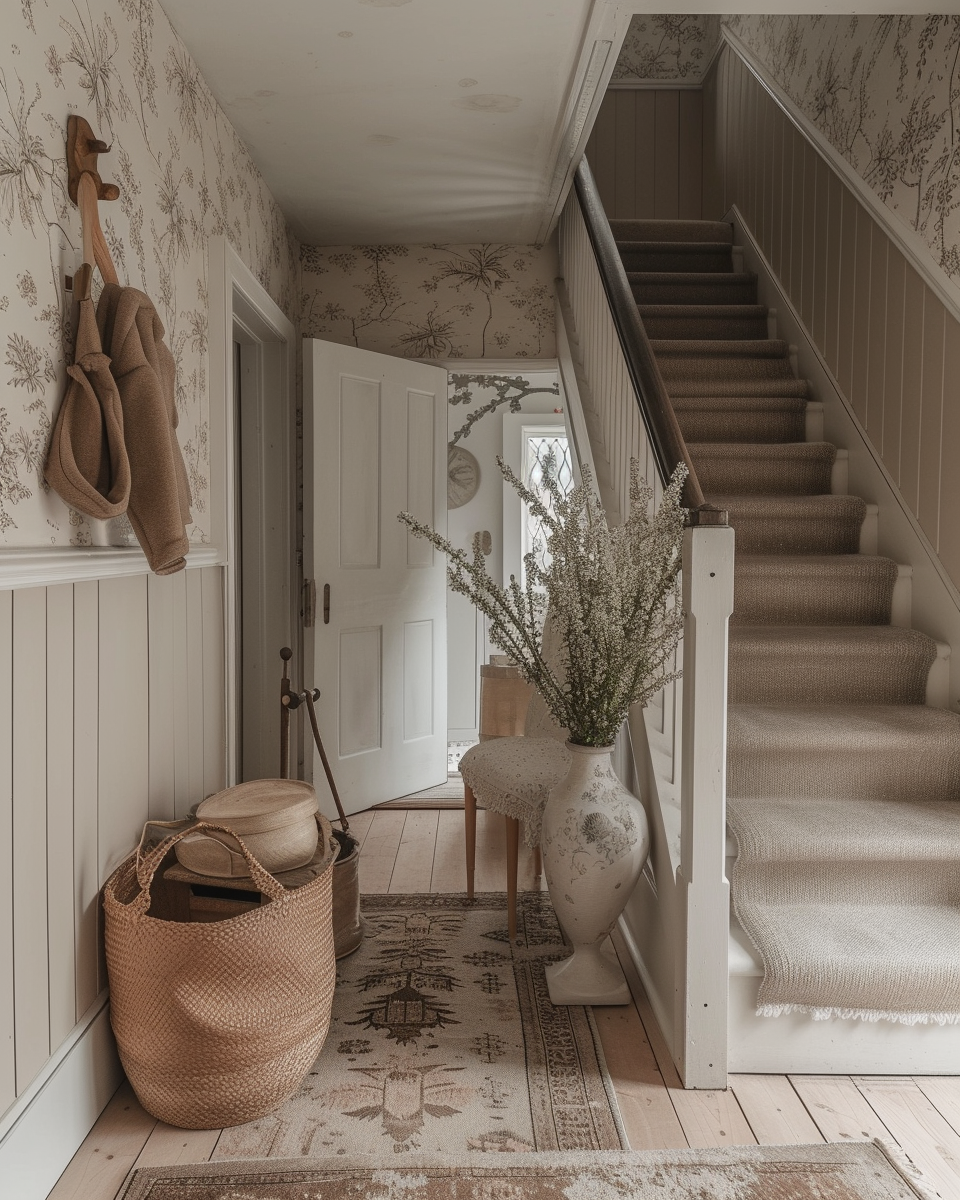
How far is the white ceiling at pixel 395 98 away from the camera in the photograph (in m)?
2.42

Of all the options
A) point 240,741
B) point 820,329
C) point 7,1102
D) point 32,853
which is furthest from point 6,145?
point 820,329

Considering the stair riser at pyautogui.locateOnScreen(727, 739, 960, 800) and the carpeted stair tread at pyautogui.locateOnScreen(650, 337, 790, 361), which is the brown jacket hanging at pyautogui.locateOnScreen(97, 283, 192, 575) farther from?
the carpeted stair tread at pyautogui.locateOnScreen(650, 337, 790, 361)

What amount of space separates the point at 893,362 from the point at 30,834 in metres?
2.89

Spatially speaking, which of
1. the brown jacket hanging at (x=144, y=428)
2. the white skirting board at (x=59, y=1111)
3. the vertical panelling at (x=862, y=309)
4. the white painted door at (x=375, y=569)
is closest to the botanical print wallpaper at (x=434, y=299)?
the white painted door at (x=375, y=569)

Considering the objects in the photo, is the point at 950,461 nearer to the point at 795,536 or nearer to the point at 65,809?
the point at 795,536

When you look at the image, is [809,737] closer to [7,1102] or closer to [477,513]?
[7,1102]

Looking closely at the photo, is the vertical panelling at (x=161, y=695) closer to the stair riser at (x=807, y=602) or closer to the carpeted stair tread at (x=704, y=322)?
the stair riser at (x=807, y=602)

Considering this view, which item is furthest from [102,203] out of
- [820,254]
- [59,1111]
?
[820,254]

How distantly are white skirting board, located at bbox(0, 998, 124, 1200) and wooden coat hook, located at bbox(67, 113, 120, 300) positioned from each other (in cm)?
139

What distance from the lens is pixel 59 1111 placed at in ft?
5.57

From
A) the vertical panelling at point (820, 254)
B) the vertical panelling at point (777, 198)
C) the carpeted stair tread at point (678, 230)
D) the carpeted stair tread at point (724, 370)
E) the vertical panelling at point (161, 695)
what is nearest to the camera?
the vertical panelling at point (161, 695)

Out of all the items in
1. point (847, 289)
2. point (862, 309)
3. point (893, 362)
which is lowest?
point (893, 362)

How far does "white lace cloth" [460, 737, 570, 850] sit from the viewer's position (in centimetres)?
261

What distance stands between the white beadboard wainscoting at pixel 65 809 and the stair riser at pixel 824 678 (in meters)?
1.68
